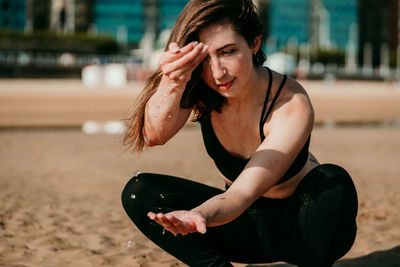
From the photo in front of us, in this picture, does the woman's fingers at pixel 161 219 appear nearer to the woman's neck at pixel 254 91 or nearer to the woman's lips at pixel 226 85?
the woman's lips at pixel 226 85

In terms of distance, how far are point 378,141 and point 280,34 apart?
92.7m

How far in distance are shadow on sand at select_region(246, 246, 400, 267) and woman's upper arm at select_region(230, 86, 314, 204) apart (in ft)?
5.00

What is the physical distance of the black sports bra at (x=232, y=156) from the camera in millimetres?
2576

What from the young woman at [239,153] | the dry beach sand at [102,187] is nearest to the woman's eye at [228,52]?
the young woman at [239,153]

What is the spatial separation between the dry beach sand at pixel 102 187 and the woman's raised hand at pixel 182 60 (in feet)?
2.22

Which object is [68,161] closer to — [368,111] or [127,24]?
[368,111]

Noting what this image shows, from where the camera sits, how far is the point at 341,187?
2463mm

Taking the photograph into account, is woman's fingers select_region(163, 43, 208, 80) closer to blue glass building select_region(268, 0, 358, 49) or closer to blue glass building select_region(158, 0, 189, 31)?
blue glass building select_region(158, 0, 189, 31)

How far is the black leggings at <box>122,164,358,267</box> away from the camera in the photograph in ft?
8.07

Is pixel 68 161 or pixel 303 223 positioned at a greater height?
pixel 303 223

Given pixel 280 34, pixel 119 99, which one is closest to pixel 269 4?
pixel 280 34

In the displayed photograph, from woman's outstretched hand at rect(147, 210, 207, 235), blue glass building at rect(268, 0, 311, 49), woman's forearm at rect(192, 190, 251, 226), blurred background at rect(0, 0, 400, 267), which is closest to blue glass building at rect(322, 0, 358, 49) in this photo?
blue glass building at rect(268, 0, 311, 49)

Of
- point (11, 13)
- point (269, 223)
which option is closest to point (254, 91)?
point (269, 223)

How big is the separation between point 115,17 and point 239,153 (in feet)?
310
